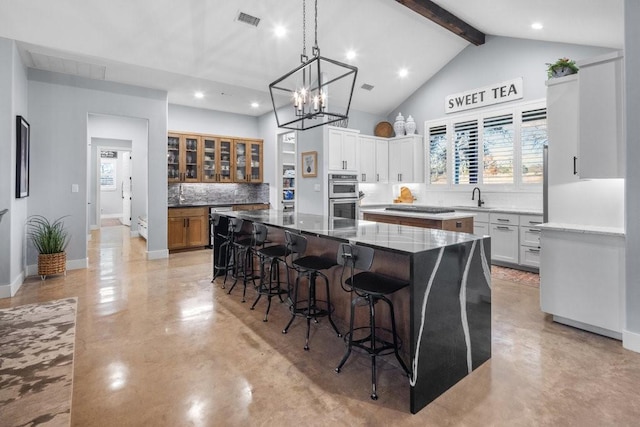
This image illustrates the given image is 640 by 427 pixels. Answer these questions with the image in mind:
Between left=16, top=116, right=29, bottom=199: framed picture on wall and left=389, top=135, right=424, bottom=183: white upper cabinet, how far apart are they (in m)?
5.96

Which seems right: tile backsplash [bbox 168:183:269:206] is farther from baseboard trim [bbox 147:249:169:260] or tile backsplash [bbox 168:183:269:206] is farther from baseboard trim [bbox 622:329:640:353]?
baseboard trim [bbox 622:329:640:353]

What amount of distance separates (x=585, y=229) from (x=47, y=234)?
20.8ft

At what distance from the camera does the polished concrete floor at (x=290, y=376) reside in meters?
1.90

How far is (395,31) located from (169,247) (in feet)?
18.2

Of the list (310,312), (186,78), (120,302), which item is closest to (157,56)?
(186,78)

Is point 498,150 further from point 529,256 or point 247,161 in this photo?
point 247,161

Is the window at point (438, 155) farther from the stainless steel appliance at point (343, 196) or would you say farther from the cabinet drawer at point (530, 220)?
the cabinet drawer at point (530, 220)

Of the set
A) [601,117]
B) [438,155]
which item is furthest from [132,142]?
[601,117]

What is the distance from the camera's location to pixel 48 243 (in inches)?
185

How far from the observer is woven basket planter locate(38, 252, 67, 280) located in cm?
459

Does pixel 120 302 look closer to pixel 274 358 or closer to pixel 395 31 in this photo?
pixel 274 358

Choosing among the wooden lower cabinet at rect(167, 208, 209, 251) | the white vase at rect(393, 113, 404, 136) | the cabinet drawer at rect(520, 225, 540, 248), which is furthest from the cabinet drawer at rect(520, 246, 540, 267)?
the wooden lower cabinet at rect(167, 208, 209, 251)

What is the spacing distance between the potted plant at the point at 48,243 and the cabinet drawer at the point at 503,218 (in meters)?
6.35

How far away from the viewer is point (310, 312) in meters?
3.06
